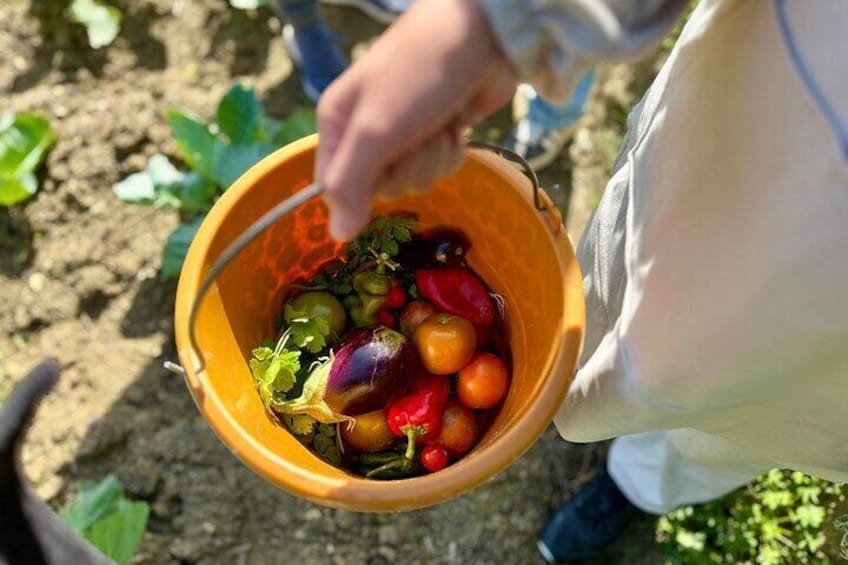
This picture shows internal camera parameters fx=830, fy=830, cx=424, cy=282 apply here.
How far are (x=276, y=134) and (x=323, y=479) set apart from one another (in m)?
1.03

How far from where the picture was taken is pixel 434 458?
3.32 ft

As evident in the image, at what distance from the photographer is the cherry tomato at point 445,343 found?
1047 mm

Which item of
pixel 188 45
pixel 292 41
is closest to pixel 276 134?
pixel 292 41

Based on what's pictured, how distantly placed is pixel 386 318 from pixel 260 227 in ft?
1.38

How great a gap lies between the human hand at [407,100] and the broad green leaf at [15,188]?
1.38m

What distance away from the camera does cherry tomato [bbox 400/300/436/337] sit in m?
1.11

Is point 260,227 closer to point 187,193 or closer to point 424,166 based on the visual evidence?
point 424,166

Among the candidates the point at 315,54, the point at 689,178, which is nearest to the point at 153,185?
the point at 315,54

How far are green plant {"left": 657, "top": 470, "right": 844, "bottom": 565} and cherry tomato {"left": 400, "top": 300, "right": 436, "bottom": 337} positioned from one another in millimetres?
746

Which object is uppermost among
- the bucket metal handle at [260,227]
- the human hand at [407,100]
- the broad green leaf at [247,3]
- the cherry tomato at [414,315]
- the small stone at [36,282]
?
the human hand at [407,100]

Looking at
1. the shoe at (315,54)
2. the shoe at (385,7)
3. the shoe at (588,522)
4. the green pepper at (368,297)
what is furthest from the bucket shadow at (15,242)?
the shoe at (588,522)

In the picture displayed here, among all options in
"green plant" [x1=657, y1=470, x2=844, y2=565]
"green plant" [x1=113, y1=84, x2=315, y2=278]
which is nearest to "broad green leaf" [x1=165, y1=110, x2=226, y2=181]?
"green plant" [x1=113, y1=84, x2=315, y2=278]

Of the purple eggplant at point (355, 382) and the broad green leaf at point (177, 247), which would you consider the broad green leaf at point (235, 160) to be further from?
the purple eggplant at point (355, 382)

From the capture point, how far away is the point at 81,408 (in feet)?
5.33
